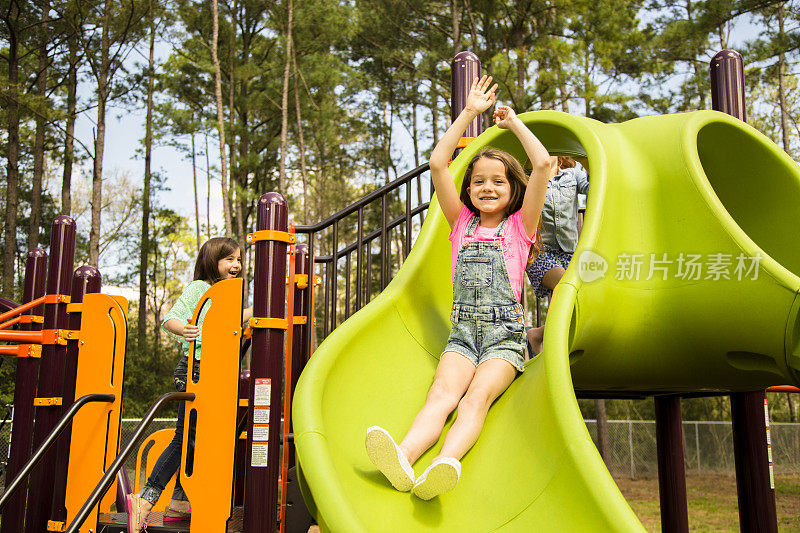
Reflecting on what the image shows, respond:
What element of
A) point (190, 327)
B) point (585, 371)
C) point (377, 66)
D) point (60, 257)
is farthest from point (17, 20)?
point (585, 371)

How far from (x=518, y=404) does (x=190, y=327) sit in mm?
1694

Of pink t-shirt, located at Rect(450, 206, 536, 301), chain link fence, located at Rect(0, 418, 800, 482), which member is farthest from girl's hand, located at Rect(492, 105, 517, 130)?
chain link fence, located at Rect(0, 418, 800, 482)

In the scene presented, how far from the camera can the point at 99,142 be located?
1764cm

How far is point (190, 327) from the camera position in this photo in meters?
3.25

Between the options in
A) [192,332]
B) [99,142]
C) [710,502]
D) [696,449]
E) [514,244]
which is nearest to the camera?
[514,244]

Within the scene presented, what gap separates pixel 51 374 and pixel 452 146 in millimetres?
2698

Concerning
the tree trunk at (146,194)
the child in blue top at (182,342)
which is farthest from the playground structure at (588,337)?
the tree trunk at (146,194)

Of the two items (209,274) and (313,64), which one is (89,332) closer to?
(209,274)

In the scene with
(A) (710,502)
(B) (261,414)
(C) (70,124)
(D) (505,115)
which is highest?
(C) (70,124)

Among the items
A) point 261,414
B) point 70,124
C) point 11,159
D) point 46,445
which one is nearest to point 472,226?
point 261,414

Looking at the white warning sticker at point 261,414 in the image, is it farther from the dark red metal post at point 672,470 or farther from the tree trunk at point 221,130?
the tree trunk at point 221,130

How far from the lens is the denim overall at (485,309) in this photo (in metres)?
2.75

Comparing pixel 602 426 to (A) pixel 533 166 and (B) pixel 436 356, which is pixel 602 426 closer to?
(B) pixel 436 356

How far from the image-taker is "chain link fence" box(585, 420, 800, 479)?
15203 millimetres
